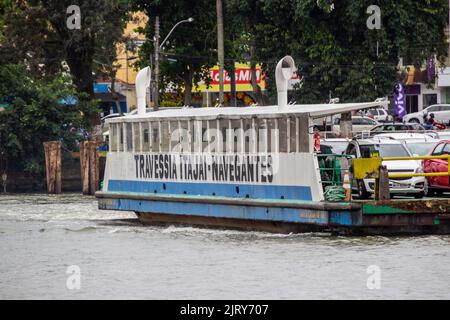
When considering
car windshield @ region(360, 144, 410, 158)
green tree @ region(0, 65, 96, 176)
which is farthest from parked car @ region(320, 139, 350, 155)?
green tree @ region(0, 65, 96, 176)

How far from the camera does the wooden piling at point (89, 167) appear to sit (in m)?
47.3

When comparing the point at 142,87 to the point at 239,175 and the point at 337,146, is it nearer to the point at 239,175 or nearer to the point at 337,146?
the point at 337,146

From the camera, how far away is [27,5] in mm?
55469

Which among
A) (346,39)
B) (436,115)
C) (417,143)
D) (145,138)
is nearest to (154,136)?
(145,138)

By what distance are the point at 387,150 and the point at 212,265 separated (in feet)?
26.2

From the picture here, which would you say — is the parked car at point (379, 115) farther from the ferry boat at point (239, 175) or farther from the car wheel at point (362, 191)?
the car wheel at point (362, 191)

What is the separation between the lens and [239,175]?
30391 millimetres

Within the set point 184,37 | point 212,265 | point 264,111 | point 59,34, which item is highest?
point 184,37

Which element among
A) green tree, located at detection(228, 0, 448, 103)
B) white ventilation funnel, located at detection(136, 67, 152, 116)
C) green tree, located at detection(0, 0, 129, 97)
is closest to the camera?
white ventilation funnel, located at detection(136, 67, 152, 116)

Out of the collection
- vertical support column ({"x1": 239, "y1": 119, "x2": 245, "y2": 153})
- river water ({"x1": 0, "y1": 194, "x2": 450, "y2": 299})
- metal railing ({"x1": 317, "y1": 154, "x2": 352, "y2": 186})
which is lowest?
river water ({"x1": 0, "y1": 194, "x2": 450, "y2": 299})

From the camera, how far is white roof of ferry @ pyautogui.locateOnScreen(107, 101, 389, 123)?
28.9m

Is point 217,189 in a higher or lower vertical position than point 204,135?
lower

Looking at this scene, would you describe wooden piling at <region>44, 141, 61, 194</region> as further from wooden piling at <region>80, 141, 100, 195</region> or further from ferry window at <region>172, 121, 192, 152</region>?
ferry window at <region>172, 121, 192, 152</region>

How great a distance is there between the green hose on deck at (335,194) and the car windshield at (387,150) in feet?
10.5
